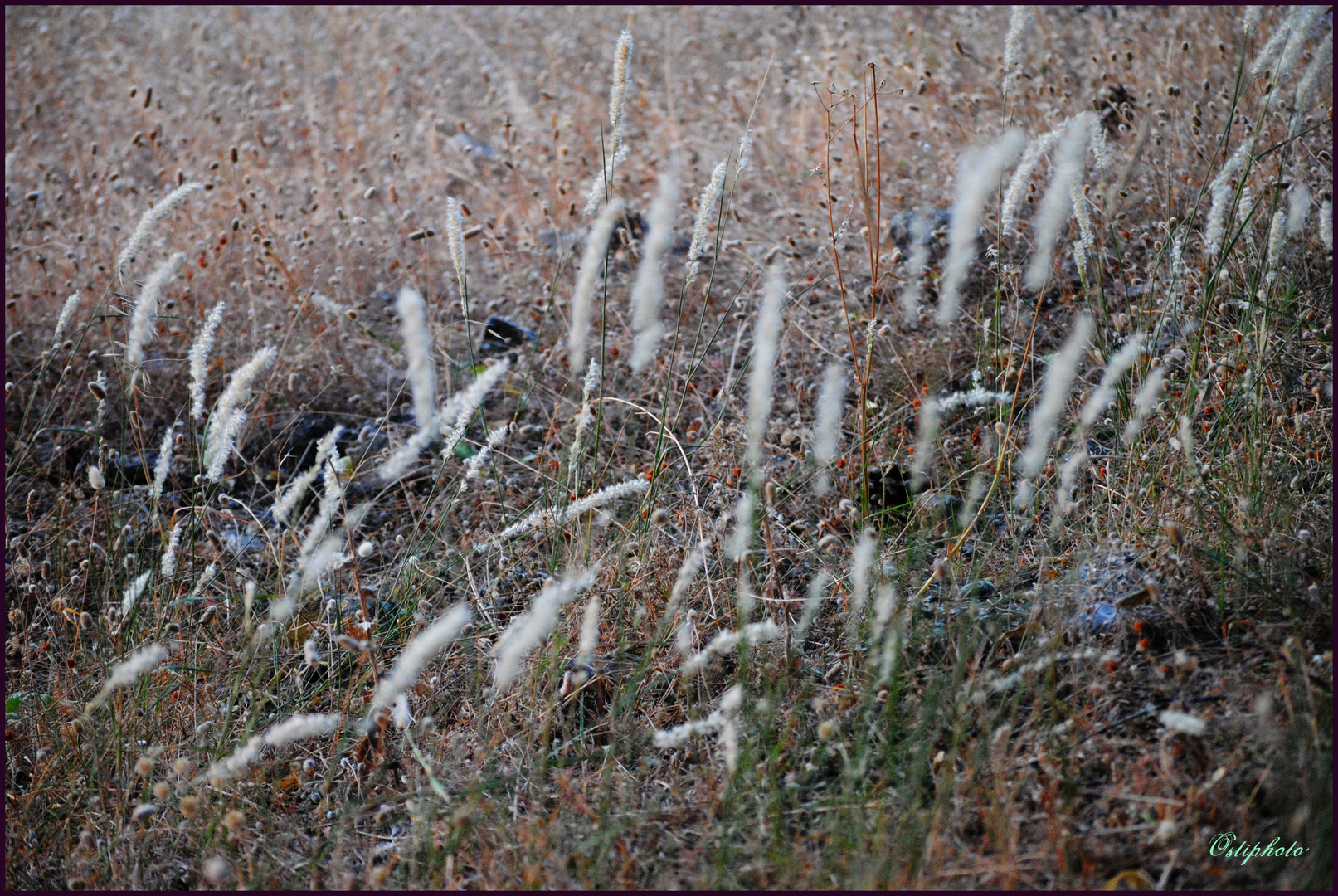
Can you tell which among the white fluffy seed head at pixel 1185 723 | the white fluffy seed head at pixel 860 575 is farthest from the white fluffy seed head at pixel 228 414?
the white fluffy seed head at pixel 1185 723

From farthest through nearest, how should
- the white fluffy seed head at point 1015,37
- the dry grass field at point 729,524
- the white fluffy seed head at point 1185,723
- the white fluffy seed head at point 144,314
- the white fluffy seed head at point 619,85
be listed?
the white fluffy seed head at point 1015,37
the white fluffy seed head at point 619,85
the white fluffy seed head at point 144,314
the dry grass field at point 729,524
the white fluffy seed head at point 1185,723

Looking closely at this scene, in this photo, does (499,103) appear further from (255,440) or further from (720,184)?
(720,184)

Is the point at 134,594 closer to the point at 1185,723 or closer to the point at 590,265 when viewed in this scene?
the point at 590,265

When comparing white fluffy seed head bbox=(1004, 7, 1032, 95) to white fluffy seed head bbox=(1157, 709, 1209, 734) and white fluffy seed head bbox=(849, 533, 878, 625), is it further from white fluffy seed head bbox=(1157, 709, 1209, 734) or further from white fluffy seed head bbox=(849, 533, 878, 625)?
white fluffy seed head bbox=(1157, 709, 1209, 734)

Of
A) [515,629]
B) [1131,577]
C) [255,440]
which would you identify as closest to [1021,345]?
[1131,577]

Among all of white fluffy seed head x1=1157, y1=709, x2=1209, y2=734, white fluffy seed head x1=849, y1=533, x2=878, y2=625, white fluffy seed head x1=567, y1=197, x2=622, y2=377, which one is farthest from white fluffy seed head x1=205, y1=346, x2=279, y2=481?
white fluffy seed head x1=1157, y1=709, x2=1209, y2=734

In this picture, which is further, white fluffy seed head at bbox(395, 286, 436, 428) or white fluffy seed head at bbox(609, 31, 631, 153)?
white fluffy seed head at bbox(609, 31, 631, 153)

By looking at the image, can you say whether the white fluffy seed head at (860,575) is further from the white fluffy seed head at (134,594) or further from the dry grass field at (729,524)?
the white fluffy seed head at (134,594)

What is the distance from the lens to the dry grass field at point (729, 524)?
1467 millimetres

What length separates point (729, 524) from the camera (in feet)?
7.02
